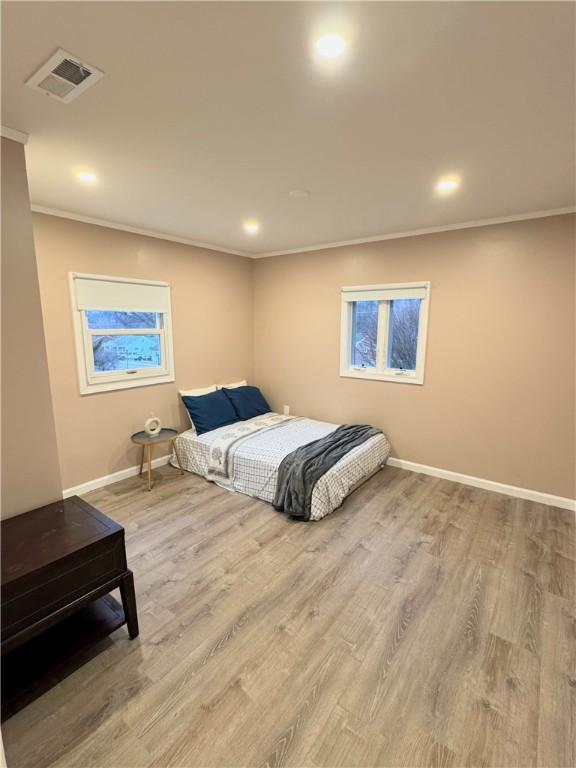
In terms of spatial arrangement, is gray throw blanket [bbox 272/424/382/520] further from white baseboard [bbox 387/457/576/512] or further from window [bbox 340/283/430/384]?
window [bbox 340/283/430/384]

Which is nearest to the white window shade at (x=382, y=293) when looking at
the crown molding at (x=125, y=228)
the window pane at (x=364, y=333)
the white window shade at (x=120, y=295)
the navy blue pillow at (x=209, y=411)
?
the window pane at (x=364, y=333)

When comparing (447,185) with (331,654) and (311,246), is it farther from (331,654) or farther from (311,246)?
(331,654)

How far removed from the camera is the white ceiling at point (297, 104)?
1.10 metres

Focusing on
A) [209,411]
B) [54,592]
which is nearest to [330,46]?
[54,592]

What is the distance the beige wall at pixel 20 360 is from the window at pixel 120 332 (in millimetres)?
1415

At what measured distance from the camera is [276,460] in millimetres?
3174

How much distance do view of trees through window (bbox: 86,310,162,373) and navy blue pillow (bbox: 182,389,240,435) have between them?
0.58m

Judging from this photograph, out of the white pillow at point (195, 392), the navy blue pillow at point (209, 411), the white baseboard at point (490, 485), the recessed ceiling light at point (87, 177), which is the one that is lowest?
the white baseboard at point (490, 485)

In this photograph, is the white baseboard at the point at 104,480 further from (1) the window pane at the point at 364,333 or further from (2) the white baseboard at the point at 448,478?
(1) the window pane at the point at 364,333

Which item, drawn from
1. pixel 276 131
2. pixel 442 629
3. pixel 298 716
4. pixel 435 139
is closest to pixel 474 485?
pixel 442 629

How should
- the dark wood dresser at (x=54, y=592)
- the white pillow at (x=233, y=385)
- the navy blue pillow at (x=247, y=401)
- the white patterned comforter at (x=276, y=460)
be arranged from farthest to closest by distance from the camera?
the white pillow at (x=233, y=385) → the navy blue pillow at (x=247, y=401) → the white patterned comforter at (x=276, y=460) → the dark wood dresser at (x=54, y=592)

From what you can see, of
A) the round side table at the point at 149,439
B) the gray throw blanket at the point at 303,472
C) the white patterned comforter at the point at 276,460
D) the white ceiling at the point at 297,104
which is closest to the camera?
the white ceiling at the point at 297,104

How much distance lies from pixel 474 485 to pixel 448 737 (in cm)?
245

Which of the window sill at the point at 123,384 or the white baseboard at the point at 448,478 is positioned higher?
the window sill at the point at 123,384
